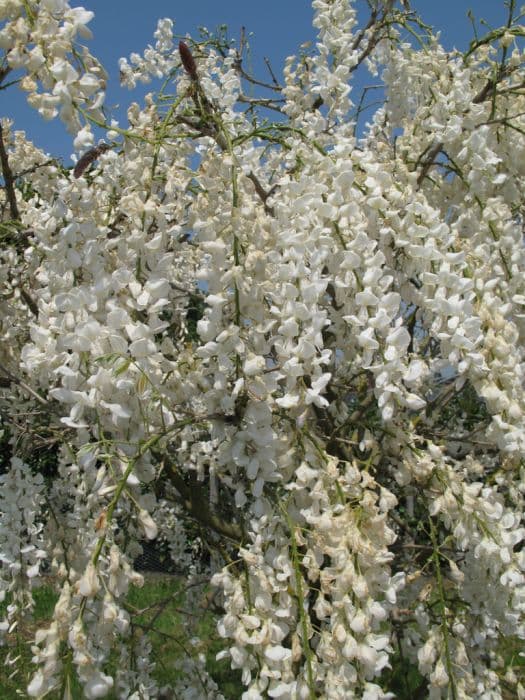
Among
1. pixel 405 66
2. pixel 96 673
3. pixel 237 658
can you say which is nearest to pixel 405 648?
pixel 237 658

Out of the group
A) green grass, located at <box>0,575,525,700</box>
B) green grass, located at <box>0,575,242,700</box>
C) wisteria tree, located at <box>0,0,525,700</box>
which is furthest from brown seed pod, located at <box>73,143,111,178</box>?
green grass, located at <box>0,575,525,700</box>

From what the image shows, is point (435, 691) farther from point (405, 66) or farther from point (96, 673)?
point (405, 66)

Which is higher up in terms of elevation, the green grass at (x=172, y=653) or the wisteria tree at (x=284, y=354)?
the wisteria tree at (x=284, y=354)

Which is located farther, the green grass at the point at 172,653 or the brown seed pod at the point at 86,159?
the green grass at the point at 172,653

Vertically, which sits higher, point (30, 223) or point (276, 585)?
point (30, 223)

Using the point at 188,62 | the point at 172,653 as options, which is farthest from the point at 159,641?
the point at 188,62

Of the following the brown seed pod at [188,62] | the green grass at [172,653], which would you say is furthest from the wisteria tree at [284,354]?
the green grass at [172,653]

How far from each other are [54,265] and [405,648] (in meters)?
2.82

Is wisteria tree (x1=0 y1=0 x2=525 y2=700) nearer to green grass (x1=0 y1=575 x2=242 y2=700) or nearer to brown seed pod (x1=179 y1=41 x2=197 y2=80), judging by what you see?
brown seed pod (x1=179 y1=41 x2=197 y2=80)

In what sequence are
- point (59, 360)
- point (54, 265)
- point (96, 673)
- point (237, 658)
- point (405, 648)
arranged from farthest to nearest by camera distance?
point (405, 648)
point (54, 265)
point (59, 360)
point (237, 658)
point (96, 673)

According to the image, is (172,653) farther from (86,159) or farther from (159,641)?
(86,159)

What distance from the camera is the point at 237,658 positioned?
169cm

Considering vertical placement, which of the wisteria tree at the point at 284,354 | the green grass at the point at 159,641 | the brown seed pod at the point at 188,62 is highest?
the brown seed pod at the point at 188,62

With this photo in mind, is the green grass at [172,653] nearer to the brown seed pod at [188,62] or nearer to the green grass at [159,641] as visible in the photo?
the green grass at [159,641]
